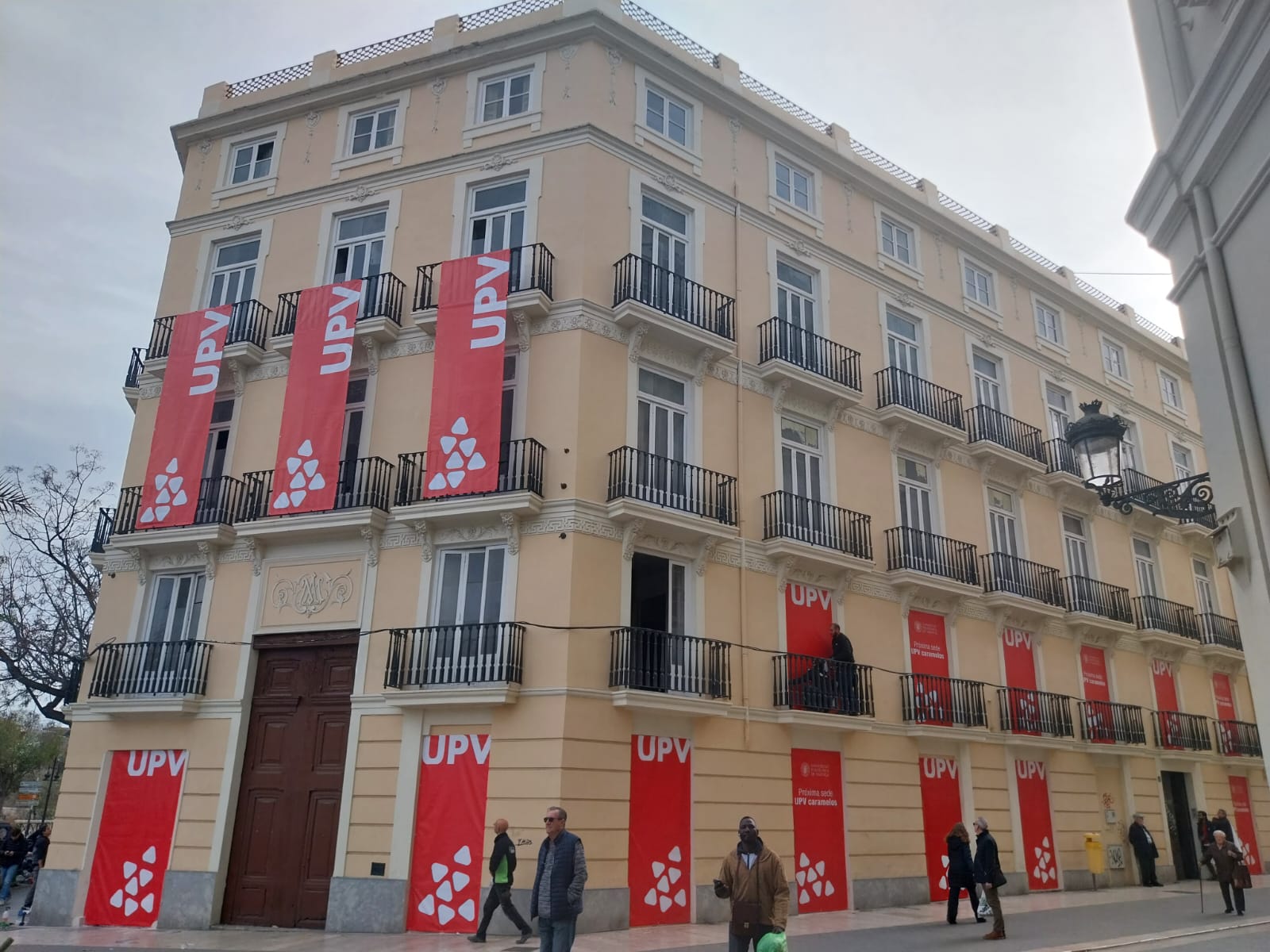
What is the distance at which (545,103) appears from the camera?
17938mm

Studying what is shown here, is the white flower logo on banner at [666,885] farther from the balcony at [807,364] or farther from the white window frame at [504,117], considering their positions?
the white window frame at [504,117]

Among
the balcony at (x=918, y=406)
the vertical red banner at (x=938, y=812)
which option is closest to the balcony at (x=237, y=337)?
the balcony at (x=918, y=406)

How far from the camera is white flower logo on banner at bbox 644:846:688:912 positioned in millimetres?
14367

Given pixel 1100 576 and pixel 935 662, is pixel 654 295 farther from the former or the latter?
pixel 1100 576

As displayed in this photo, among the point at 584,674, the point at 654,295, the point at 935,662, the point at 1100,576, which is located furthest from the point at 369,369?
the point at 1100,576

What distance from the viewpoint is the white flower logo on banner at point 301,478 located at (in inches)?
642

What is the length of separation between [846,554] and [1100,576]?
10.2 m

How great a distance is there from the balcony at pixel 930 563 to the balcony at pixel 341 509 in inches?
394

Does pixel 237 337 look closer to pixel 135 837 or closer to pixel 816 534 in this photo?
pixel 135 837

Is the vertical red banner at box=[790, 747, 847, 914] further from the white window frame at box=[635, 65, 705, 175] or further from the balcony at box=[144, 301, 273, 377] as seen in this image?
the balcony at box=[144, 301, 273, 377]

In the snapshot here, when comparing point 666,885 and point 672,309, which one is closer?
point 666,885

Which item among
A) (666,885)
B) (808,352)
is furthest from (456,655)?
(808,352)

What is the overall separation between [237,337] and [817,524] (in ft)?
38.1

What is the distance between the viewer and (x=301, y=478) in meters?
16.4
